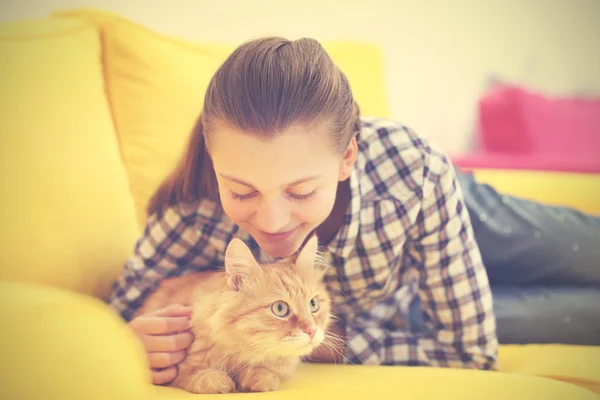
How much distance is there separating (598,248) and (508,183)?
1.17 ft

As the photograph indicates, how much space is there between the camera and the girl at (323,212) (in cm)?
71

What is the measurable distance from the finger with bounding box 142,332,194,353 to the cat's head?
0.08m

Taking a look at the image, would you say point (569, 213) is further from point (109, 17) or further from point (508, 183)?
point (109, 17)

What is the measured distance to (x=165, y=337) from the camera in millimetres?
764

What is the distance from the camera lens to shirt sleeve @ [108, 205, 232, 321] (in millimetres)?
959

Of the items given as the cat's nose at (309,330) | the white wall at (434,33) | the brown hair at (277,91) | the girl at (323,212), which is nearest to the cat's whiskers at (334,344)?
the girl at (323,212)

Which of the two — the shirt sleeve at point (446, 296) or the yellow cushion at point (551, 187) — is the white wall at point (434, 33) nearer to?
the yellow cushion at point (551, 187)

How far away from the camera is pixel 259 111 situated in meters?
0.70

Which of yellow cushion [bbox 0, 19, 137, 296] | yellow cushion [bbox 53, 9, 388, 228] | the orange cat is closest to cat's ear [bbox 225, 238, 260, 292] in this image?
the orange cat

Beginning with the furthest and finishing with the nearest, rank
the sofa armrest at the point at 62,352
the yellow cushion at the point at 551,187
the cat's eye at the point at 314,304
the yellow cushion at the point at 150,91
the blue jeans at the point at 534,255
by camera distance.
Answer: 1. the yellow cushion at the point at 551,187
2. the blue jeans at the point at 534,255
3. the yellow cushion at the point at 150,91
4. the cat's eye at the point at 314,304
5. the sofa armrest at the point at 62,352

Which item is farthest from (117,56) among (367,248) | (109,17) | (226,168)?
(367,248)

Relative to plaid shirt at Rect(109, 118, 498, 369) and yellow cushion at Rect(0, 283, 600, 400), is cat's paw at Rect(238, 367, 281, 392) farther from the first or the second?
plaid shirt at Rect(109, 118, 498, 369)

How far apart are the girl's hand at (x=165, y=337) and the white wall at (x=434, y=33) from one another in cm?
58

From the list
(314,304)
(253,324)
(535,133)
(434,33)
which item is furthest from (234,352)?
(535,133)
